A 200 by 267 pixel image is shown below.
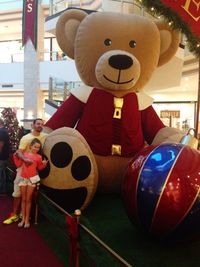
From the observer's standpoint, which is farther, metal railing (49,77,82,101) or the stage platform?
metal railing (49,77,82,101)

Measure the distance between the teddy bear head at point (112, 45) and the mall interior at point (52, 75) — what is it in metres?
4.06

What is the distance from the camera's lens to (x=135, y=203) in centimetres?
298

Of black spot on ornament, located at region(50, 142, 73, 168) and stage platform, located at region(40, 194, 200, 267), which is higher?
black spot on ornament, located at region(50, 142, 73, 168)

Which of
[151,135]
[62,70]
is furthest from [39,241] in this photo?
[62,70]

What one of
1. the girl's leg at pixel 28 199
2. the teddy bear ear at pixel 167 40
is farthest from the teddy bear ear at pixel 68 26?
the girl's leg at pixel 28 199

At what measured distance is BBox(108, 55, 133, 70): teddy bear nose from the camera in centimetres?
392

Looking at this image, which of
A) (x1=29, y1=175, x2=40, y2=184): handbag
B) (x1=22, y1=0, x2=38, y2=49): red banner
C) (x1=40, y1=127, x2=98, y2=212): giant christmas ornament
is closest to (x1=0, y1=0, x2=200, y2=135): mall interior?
(x1=22, y1=0, x2=38, y2=49): red banner

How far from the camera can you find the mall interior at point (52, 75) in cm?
1081

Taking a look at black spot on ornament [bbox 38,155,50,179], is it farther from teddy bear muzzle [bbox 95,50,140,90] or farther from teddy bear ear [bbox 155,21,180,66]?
teddy bear ear [bbox 155,21,180,66]

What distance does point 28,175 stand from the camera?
382cm

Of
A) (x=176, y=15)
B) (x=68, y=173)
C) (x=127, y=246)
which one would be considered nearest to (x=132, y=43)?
(x=176, y=15)

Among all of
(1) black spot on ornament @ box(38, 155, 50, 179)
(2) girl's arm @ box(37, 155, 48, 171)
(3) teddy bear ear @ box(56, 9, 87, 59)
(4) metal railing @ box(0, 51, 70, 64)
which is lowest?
(1) black spot on ornament @ box(38, 155, 50, 179)

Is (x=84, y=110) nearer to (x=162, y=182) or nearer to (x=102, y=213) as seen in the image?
(x=102, y=213)

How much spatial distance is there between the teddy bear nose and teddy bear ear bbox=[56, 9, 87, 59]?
2.79ft
